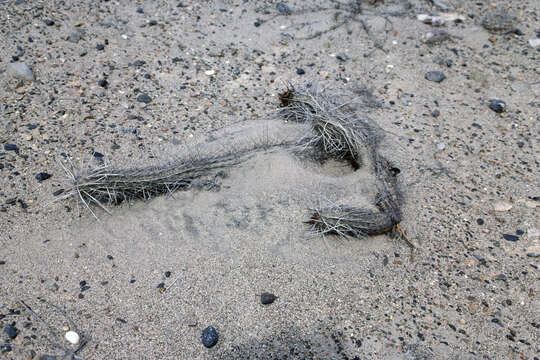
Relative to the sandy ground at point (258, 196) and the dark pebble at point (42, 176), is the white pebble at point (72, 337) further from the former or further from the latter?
the dark pebble at point (42, 176)

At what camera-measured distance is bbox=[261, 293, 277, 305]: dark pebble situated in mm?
2473

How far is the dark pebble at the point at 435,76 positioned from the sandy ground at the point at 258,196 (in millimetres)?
72

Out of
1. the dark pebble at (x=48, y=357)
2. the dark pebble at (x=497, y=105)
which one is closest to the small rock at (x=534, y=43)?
the dark pebble at (x=497, y=105)

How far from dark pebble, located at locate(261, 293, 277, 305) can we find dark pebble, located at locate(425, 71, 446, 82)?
2412 mm

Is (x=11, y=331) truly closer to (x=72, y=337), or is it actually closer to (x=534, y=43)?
(x=72, y=337)

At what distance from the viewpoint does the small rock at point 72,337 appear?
227cm

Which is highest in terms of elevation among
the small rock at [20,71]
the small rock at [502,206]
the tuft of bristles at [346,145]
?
the small rock at [20,71]

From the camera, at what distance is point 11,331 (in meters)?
2.25

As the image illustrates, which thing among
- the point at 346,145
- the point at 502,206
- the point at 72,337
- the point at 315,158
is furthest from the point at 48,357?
the point at 502,206

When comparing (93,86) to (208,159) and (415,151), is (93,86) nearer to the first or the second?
(208,159)

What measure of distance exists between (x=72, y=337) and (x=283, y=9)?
3332mm

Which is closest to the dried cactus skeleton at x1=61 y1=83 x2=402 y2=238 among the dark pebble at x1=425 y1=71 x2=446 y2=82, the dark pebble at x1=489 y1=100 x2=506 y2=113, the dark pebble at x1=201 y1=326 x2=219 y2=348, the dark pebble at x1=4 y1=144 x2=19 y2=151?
the dark pebble at x1=4 y1=144 x2=19 y2=151

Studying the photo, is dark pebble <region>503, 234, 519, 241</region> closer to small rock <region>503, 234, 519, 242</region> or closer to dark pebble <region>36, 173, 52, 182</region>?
small rock <region>503, 234, 519, 242</region>

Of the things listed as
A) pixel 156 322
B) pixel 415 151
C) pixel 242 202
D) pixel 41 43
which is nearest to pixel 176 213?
pixel 242 202
